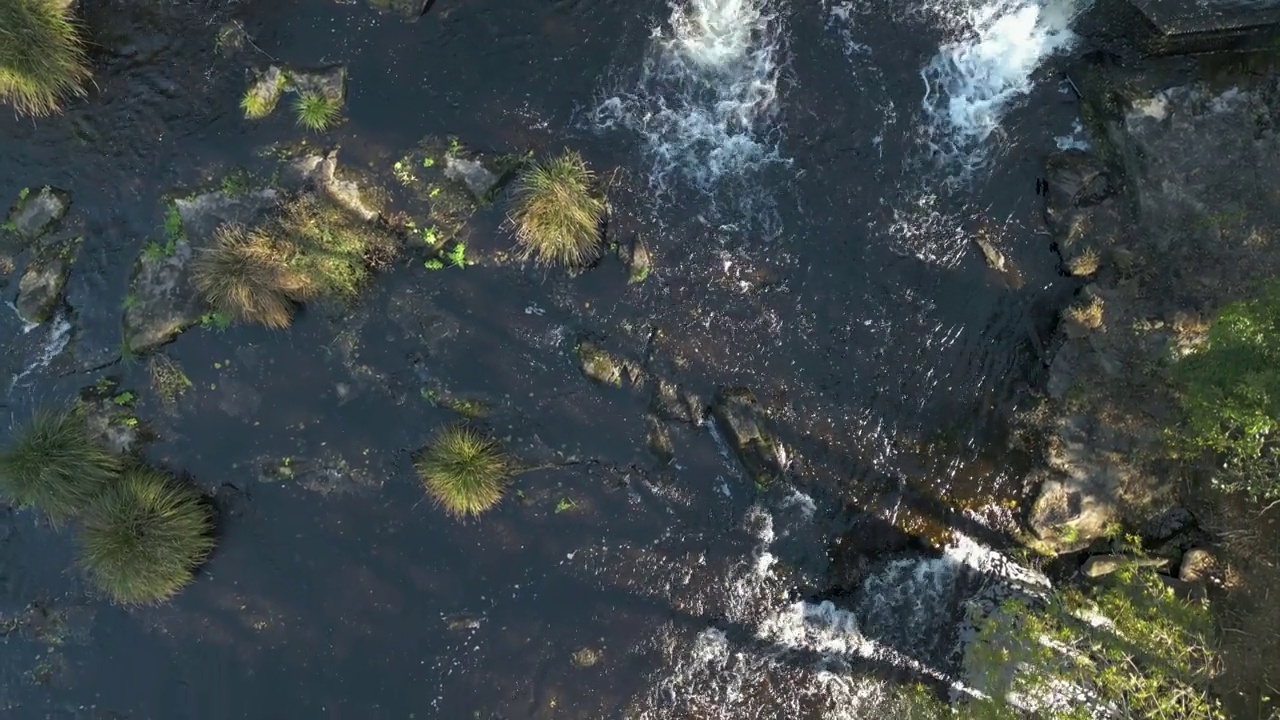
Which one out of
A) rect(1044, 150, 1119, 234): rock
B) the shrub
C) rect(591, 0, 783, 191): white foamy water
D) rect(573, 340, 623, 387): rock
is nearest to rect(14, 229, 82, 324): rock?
the shrub

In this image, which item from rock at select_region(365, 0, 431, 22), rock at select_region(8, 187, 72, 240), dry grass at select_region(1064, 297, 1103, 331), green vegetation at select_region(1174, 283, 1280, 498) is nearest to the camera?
green vegetation at select_region(1174, 283, 1280, 498)

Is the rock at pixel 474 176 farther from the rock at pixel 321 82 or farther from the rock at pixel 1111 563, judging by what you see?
the rock at pixel 1111 563

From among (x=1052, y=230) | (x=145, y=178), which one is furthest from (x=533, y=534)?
(x=1052, y=230)

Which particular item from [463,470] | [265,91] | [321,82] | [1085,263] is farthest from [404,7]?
[1085,263]

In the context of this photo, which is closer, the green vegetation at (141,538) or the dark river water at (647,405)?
the green vegetation at (141,538)

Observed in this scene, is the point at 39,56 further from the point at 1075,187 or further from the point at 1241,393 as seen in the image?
the point at 1241,393

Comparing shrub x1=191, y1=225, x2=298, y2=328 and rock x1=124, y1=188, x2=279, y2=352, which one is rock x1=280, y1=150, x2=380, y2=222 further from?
shrub x1=191, y1=225, x2=298, y2=328

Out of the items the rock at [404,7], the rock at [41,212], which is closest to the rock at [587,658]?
the rock at [404,7]
